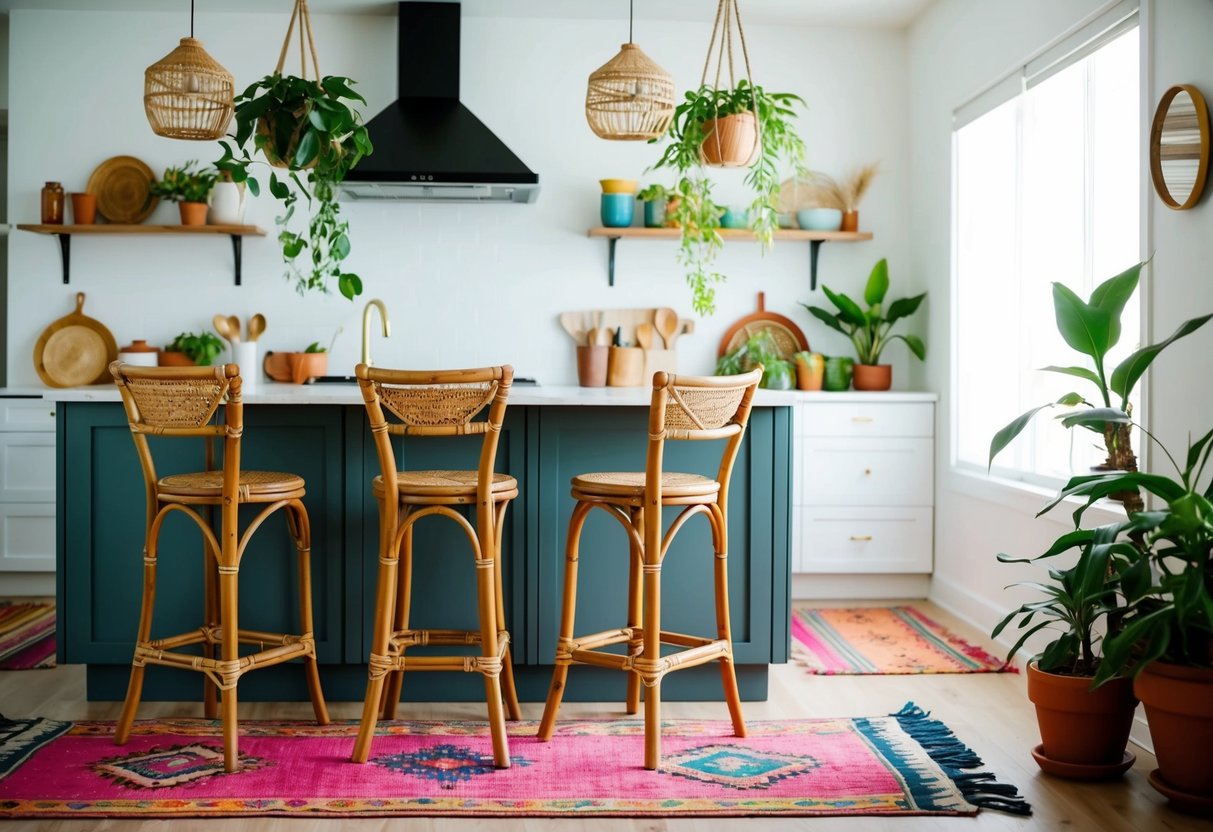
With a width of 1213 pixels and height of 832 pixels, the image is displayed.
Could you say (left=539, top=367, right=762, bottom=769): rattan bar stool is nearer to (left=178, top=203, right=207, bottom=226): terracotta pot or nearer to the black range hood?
the black range hood

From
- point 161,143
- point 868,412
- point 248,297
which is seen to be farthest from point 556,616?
point 161,143

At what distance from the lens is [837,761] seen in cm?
284

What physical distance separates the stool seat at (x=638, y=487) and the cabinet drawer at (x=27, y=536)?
3.03m

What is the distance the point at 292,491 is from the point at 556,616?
0.85m

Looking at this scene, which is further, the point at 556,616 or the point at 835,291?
the point at 835,291

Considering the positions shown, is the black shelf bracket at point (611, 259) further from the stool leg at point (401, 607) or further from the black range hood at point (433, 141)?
the stool leg at point (401, 607)

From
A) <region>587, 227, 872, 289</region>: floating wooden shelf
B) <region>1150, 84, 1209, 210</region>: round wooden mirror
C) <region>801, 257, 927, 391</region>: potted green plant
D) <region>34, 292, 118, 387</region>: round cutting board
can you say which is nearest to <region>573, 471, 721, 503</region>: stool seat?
<region>1150, 84, 1209, 210</region>: round wooden mirror

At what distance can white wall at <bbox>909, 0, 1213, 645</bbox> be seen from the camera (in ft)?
Answer: 9.55

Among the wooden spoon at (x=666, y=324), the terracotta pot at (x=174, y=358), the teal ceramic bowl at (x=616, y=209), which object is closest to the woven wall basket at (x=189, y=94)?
the terracotta pot at (x=174, y=358)

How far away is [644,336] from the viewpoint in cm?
523

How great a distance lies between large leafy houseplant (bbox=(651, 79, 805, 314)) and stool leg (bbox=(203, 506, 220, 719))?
1.92 metres

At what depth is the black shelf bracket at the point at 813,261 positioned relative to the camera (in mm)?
5281

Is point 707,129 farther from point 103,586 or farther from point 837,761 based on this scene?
point 103,586

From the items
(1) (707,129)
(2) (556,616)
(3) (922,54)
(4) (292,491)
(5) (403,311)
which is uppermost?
(3) (922,54)
